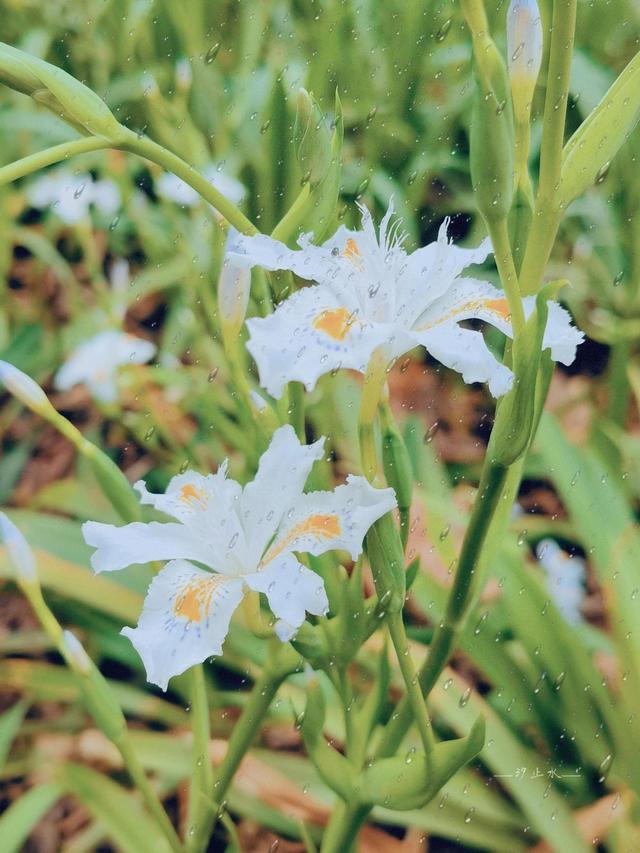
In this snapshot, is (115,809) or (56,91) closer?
(56,91)

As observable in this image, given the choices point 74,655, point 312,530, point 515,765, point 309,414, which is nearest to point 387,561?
point 312,530

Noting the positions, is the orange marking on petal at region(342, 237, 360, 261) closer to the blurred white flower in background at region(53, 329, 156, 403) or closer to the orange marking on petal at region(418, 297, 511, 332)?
the orange marking on petal at region(418, 297, 511, 332)

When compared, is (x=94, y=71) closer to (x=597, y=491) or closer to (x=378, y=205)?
(x=378, y=205)

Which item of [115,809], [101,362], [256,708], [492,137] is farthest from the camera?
[101,362]

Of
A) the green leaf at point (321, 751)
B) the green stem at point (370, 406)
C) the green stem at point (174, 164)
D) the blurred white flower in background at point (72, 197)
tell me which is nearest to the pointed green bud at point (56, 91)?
the green stem at point (174, 164)

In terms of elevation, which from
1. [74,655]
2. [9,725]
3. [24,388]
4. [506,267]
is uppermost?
[506,267]

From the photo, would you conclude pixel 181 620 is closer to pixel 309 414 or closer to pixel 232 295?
pixel 232 295

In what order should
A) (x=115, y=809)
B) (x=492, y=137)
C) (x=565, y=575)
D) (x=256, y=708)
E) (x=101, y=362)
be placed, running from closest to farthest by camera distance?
1. (x=492, y=137)
2. (x=256, y=708)
3. (x=115, y=809)
4. (x=565, y=575)
5. (x=101, y=362)
